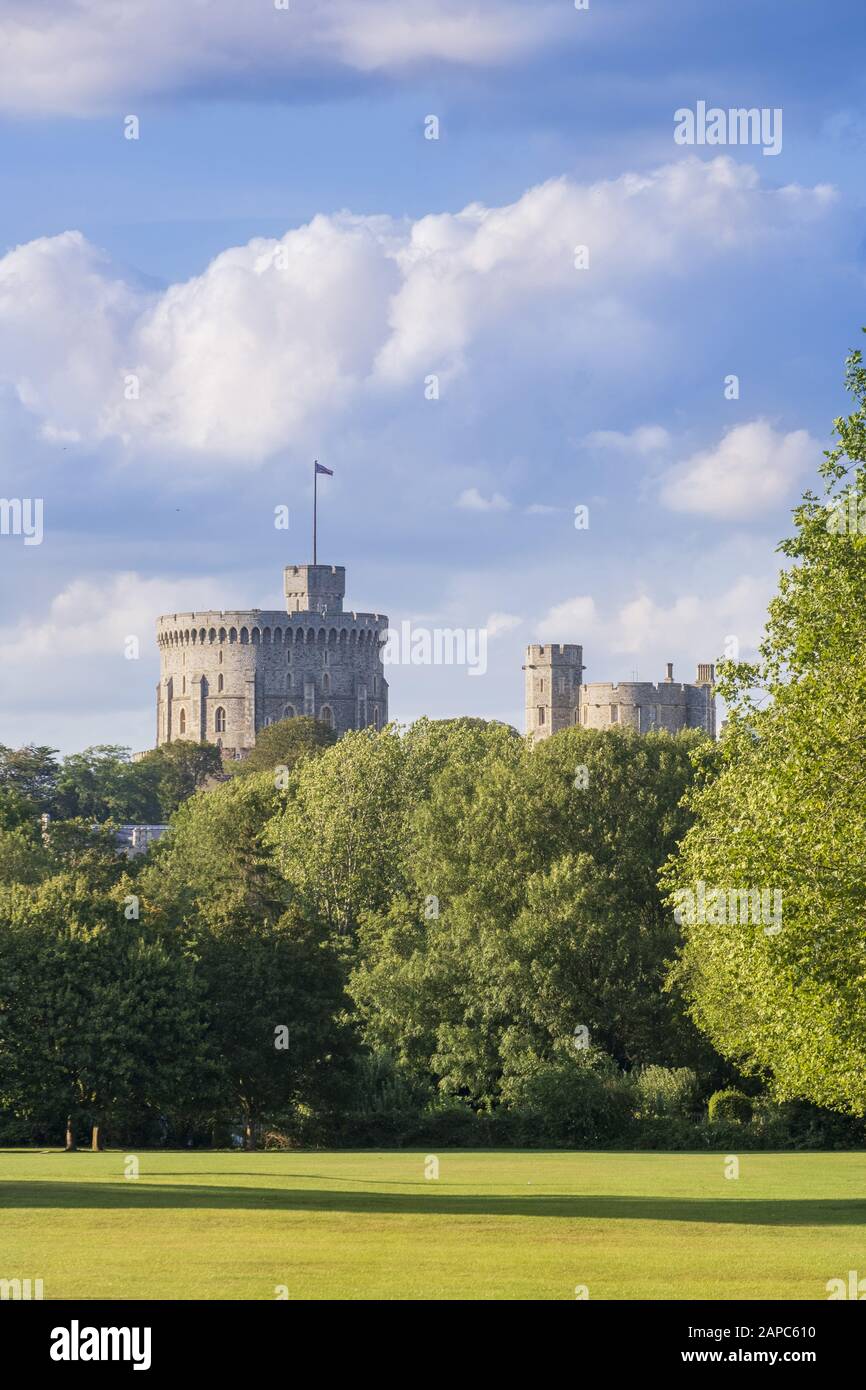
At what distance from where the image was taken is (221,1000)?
176ft

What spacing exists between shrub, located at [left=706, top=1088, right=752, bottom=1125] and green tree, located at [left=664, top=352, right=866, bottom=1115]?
1934 cm

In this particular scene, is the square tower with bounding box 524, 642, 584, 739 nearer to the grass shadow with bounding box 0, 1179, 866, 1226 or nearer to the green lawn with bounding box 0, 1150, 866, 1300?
the green lawn with bounding box 0, 1150, 866, 1300

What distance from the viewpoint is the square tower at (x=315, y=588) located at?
7657 inches

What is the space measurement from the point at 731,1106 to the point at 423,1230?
31036 mm

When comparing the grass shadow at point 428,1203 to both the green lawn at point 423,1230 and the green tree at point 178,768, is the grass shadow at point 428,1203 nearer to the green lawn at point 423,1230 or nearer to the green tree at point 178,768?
the green lawn at point 423,1230

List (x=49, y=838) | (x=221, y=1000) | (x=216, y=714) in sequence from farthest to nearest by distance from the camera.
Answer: (x=216, y=714) < (x=49, y=838) < (x=221, y=1000)

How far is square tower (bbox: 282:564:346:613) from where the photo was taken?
638 feet

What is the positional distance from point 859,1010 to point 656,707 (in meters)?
144

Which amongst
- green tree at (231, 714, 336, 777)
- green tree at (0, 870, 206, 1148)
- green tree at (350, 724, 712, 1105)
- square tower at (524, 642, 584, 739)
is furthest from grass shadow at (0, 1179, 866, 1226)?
square tower at (524, 642, 584, 739)

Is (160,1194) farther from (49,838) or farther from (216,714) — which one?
(216,714)

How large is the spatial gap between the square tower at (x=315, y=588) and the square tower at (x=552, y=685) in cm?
2116

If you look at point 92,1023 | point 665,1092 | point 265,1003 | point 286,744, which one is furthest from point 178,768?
point 92,1023

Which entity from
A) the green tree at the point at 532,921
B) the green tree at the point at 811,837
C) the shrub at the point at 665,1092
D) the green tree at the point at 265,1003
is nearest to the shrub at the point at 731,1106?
the shrub at the point at 665,1092
